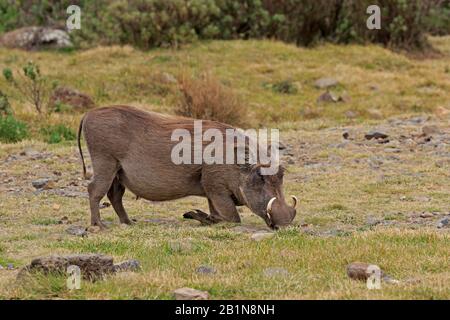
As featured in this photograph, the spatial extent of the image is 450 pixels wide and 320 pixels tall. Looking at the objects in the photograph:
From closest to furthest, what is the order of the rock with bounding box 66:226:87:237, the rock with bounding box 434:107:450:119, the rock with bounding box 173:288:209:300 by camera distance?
the rock with bounding box 173:288:209:300 < the rock with bounding box 66:226:87:237 < the rock with bounding box 434:107:450:119

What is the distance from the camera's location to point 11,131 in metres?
14.1

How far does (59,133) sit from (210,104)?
8.36 feet

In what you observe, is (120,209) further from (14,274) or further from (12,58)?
(12,58)

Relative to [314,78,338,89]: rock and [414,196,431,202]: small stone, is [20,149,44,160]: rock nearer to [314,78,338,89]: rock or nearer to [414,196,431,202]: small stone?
[414,196,431,202]: small stone

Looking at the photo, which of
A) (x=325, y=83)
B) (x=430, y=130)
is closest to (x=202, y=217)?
(x=430, y=130)

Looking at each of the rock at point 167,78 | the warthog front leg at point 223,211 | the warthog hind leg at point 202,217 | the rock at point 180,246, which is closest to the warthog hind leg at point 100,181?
the warthog hind leg at point 202,217

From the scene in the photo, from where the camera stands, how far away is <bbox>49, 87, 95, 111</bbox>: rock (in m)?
16.1

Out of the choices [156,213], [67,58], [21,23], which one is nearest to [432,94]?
[67,58]

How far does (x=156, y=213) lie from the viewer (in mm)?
9734

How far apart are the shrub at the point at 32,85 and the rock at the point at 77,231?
688 centimetres

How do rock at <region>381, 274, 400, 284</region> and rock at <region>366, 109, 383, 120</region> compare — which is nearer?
rock at <region>381, 274, 400, 284</region>

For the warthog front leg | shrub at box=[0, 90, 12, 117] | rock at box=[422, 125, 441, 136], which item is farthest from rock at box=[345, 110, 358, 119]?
the warthog front leg

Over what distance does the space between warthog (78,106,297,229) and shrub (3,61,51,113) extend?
21.5 feet

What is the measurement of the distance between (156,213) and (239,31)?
45.0 feet
